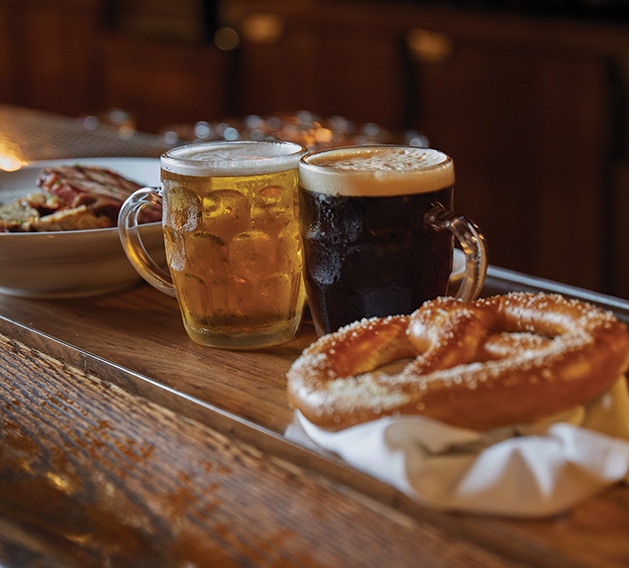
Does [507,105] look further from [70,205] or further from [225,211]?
[225,211]

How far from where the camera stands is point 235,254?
1.07 metres

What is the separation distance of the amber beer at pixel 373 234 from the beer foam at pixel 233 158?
4 centimetres

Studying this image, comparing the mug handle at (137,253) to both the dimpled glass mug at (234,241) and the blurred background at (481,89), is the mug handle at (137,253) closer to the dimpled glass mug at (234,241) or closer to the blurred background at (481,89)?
the dimpled glass mug at (234,241)

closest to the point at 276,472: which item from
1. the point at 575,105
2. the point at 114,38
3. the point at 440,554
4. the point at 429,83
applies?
the point at 440,554

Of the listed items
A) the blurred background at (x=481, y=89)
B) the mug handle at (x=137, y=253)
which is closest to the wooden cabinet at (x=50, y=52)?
the blurred background at (x=481, y=89)

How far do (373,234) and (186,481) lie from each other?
1.08ft

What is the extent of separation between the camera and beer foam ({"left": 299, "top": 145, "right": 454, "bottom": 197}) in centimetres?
99

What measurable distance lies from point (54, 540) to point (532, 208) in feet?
11.6

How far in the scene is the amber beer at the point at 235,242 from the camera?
1.06 metres

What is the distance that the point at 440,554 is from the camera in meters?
0.73

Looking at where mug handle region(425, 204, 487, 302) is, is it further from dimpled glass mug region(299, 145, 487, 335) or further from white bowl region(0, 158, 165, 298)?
white bowl region(0, 158, 165, 298)

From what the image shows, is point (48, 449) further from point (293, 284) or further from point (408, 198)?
point (408, 198)

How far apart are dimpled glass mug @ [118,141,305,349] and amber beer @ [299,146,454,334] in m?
0.04

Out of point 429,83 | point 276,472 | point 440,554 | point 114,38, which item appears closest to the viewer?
point 440,554
